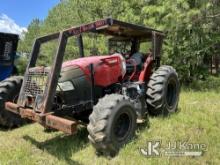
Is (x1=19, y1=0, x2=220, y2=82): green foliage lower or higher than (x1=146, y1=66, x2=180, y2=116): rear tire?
higher

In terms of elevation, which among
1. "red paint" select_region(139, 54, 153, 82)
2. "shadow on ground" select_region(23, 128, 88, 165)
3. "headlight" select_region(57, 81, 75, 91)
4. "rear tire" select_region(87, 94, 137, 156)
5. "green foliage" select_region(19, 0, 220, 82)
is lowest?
"shadow on ground" select_region(23, 128, 88, 165)

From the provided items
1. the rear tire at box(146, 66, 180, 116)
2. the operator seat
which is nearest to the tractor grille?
the operator seat

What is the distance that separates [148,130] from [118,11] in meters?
9.93

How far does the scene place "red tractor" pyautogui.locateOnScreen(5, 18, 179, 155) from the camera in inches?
191

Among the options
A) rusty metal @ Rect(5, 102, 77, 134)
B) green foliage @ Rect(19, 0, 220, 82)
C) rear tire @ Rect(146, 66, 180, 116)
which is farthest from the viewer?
green foliage @ Rect(19, 0, 220, 82)

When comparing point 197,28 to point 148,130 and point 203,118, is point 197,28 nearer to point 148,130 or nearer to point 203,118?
point 203,118

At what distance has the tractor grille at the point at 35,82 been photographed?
538 cm

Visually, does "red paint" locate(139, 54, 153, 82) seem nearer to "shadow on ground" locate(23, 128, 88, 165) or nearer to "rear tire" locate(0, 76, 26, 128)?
"shadow on ground" locate(23, 128, 88, 165)

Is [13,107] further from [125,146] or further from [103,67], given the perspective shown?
[125,146]

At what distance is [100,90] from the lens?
5977 mm

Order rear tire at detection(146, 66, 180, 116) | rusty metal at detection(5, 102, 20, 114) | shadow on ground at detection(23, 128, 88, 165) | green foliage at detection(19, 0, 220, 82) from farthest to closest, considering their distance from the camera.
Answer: green foliage at detection(19, 0, 220, 82)
rear tire at detection(146, 66, 180, 116)
rusty metal at detection(5, 102, 20, 114)
shadow on ground at detection(23, 128, 88, 165)

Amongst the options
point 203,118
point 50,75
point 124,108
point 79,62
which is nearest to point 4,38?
point 79,62

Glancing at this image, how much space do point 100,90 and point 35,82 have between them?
1184 millimetres

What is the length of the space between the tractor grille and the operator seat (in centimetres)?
202
